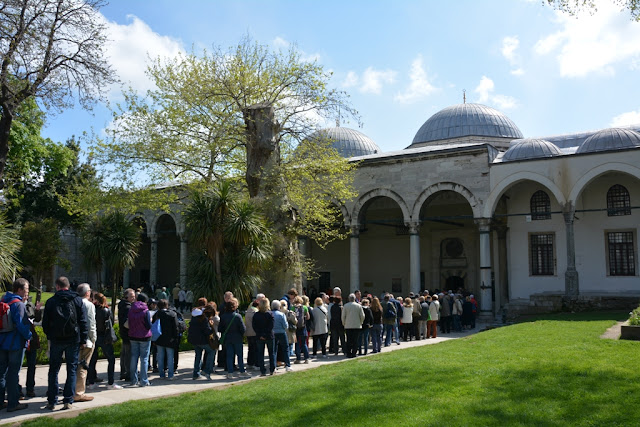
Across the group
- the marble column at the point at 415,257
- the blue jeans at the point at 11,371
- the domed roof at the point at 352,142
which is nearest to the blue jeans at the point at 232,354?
the blue jeans at the point at 11,371

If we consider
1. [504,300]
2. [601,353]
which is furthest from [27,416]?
[504,300]

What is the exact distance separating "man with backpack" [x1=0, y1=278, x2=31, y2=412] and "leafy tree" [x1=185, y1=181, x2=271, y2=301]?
7359mm

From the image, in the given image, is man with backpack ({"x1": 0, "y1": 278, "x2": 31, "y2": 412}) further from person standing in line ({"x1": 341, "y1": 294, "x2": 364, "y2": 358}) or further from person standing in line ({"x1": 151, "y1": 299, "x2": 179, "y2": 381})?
person standing in line ({"x1": 341, "y1": 294, "x2": 364, "y2": 358})

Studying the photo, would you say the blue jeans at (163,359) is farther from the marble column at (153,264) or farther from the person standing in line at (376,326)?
the marble column at (153,264)

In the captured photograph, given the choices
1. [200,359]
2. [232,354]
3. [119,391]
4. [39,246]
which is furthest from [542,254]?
[39,246]

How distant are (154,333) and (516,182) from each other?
18752 mm

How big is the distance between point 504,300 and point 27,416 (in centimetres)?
2410

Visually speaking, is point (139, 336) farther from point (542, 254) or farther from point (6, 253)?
point (542, 254)

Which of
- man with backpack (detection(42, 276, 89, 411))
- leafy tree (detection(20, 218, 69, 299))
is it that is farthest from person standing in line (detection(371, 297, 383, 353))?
leafy tree (detection(20, 218, 69, 299))

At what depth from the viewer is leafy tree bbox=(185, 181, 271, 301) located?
1480 cm

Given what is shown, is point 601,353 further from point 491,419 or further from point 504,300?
point 504,300

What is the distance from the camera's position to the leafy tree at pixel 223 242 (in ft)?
48.5

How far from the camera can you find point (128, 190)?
64.5 ft

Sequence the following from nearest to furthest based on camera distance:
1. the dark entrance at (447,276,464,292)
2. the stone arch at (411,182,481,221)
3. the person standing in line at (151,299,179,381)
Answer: the person standing in line at (151,299,179,381)
the stone arch at (411,182,481,221)
the dark entrance at (447,276,464,292)
